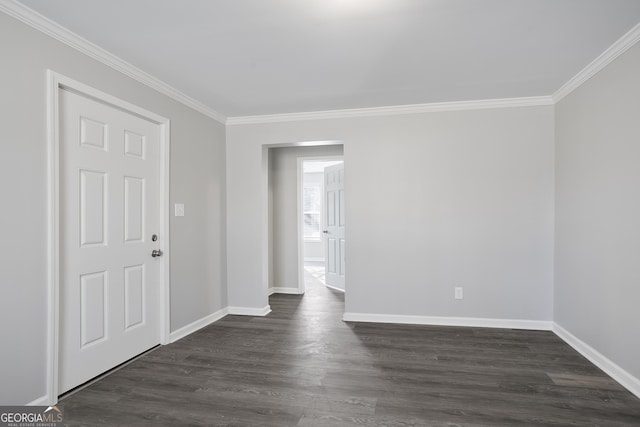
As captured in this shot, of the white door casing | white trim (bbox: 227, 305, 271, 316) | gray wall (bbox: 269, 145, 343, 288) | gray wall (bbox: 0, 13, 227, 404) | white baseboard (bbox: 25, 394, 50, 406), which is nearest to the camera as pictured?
gray wall (bbox: 0, 13, 227, 404)

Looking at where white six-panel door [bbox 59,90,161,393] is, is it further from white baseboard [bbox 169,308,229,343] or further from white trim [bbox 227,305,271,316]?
white trim [bbox 227,305,271,316]

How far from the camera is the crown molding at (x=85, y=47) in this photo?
205 cm

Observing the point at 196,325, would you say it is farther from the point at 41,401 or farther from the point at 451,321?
the point at 451,321

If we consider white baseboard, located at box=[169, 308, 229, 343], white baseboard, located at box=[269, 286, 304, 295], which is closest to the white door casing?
white baseboard, located at box=[269, 286, 304, 295]

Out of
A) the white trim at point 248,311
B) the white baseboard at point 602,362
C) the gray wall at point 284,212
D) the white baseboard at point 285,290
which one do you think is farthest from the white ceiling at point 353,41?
the white baseboard at point 285,290

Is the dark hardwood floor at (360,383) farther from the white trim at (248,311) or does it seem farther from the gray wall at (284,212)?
the gray wall at (284,212)

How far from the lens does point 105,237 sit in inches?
107

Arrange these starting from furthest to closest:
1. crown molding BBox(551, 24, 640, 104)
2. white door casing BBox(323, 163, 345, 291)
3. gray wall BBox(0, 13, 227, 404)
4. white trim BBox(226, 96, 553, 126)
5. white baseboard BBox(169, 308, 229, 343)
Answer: white door casing BBox(323, 163, 345, 291) < white trim BBox(226, 96, 553, 126) < white baseboard BBox(169, 308, 229, 343) < crown molding BBox(551, 24, 640, 104) < gray wall BBox(0, 13, 227, 404)

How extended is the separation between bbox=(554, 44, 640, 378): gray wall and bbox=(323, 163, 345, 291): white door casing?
2986 millimetres

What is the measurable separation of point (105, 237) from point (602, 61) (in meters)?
4.08

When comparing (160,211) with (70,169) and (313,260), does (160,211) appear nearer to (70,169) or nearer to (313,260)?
(70,169)

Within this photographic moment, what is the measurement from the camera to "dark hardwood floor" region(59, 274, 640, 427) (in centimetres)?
215

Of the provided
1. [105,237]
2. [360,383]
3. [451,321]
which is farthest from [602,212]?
[105,237]

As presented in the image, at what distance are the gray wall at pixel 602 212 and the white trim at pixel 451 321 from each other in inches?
10.0
